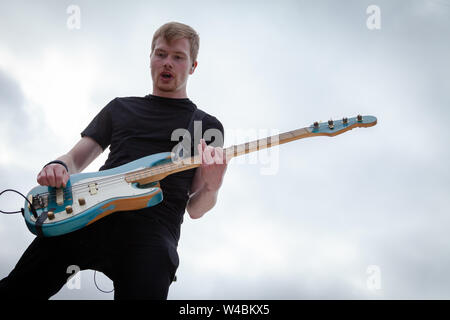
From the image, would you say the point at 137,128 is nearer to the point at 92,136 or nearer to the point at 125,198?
the point at 92,136

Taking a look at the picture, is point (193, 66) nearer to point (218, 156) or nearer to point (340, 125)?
point (218, 156)

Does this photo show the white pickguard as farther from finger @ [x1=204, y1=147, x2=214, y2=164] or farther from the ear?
the ear

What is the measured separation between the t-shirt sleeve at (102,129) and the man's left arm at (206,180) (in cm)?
56

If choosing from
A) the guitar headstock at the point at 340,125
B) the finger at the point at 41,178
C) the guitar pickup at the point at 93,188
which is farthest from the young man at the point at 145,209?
the guitar headstock at the point at 340,125

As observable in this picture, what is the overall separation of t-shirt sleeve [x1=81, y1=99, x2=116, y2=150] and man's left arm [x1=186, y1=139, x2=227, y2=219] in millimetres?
563

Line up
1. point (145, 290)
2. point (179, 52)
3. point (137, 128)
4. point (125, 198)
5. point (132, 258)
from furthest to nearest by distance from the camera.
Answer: point (179, 52) → point (137, 128) → point (125, 198) → point (132, 258) → point (145, 290)

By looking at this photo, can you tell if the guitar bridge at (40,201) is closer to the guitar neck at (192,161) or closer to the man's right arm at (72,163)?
the man's right arm at (72,163)

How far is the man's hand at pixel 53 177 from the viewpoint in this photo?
70.1 inches

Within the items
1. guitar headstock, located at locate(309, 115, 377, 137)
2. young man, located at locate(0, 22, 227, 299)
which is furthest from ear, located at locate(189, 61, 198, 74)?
guitar headstock, located at locate(309, 115, 377, 137)

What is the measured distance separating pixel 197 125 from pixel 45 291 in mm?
1106

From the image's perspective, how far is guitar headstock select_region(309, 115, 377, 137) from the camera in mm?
2434

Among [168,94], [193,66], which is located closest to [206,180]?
[168,94]
